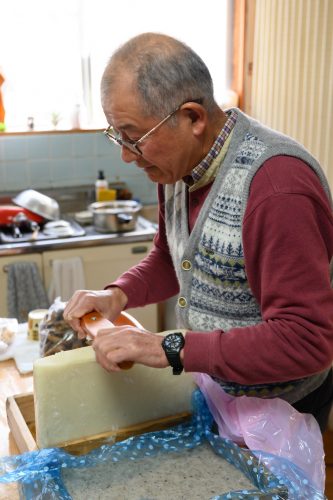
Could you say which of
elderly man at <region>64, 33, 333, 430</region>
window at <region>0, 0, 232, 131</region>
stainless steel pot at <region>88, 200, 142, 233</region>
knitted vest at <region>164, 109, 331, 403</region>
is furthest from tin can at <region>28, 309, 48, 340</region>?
window at <region>0, 0, 232, 131</region>

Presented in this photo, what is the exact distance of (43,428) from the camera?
1070 mm

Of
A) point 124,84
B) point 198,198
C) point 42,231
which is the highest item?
point 124,84

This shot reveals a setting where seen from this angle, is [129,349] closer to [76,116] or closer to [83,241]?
[83,241]

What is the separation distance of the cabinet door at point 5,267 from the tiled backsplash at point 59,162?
0.61 m

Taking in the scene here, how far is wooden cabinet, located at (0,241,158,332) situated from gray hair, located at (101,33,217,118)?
1939 mm

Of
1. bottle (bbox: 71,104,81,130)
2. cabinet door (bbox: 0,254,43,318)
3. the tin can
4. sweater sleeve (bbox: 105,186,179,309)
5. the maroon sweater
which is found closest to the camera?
the maroon sweater

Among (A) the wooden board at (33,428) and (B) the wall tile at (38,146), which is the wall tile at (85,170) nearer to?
(B) the wall tile at (38,146)

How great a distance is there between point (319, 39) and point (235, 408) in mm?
2198

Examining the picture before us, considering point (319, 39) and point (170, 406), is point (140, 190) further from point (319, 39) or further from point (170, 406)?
point (170, 406)

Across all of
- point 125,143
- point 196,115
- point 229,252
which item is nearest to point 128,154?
point 125,143

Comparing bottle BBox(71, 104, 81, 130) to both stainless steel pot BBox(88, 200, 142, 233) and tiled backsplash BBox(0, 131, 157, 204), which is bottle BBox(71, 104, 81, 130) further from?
stainless steel pot BBox(88, 200, 142, 233)

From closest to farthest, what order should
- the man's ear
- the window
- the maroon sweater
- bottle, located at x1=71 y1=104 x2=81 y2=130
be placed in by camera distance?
the maroon sweater, the man's ear, the window, bottle, located at x1=71 y1=104 x2=81 y2=130

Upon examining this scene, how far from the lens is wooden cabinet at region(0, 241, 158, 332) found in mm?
2900

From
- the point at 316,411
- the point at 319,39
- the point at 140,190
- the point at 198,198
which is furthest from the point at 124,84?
the point at 140,190
